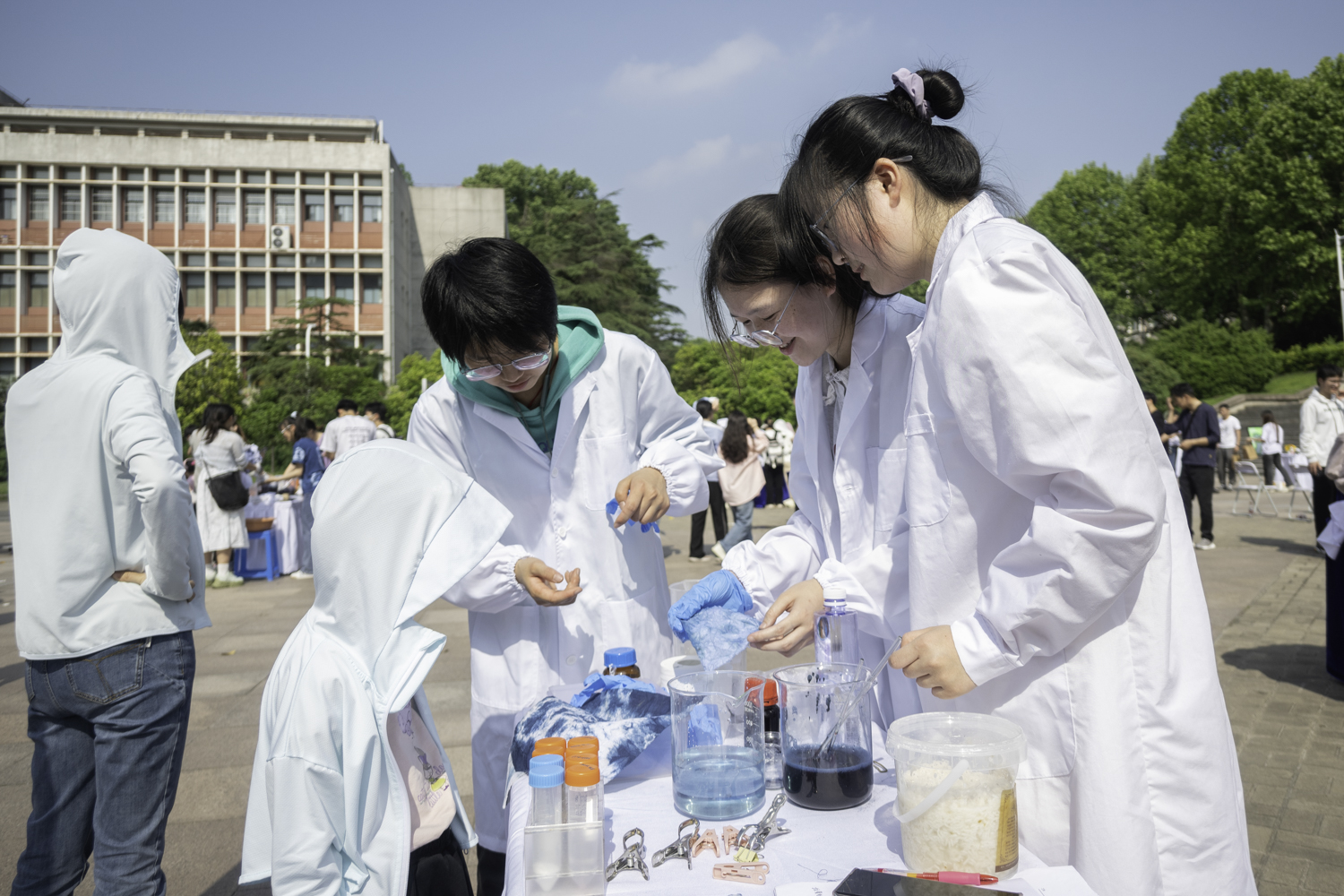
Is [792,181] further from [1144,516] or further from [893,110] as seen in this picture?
[1144,516]

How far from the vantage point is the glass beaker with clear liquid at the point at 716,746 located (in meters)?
1.47

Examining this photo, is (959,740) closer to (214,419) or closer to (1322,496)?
(1322,496)

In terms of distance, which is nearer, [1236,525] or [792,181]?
[792,181]

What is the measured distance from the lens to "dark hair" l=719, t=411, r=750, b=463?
991 cm

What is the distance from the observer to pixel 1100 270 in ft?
127

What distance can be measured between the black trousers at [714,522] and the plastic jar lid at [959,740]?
9184 millimetres

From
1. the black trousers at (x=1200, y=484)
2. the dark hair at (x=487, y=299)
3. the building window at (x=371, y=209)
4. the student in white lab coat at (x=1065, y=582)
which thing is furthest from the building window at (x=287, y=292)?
the student in white lab coat at (x=1065, y=582)

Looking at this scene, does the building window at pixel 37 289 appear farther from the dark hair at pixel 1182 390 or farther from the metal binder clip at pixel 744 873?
the metal binder clip at pixel 744 873

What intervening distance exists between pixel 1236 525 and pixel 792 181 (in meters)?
13.8

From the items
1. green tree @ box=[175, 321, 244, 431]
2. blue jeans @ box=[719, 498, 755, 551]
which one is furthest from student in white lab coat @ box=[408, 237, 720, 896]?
green tree @ box=[175, 321, 244, 431]

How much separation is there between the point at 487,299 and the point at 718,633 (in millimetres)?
1033

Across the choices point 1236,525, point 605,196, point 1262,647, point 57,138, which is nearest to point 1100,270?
point 605,196

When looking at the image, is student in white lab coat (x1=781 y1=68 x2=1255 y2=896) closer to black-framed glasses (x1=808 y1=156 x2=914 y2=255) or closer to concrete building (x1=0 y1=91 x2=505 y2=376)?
black-framed glasses (x1=808 y1=156 x2=914 y2=255)

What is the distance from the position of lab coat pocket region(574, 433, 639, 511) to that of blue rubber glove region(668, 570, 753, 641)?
1.89 ft
